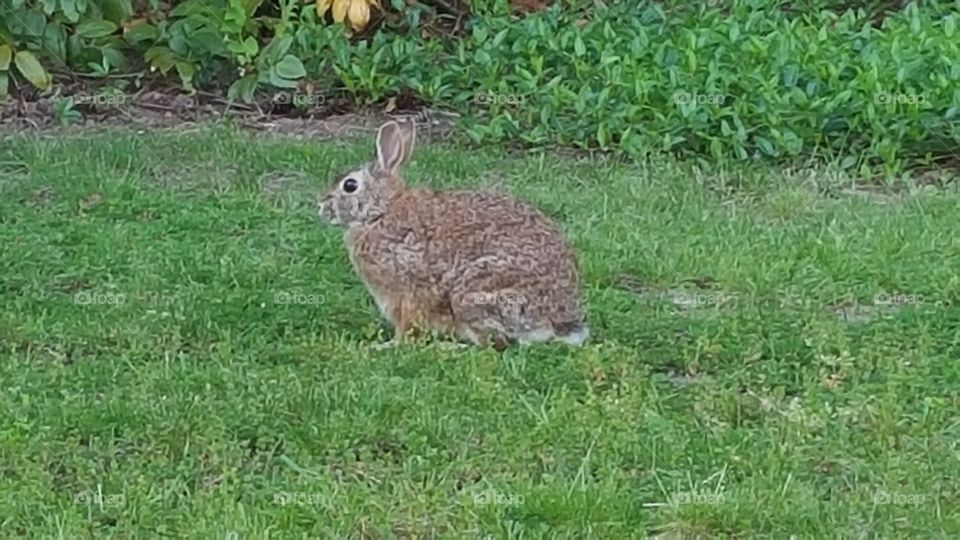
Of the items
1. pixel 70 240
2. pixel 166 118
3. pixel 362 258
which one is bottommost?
pixel 166 118

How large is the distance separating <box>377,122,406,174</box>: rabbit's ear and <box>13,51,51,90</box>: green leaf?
435 centimetres

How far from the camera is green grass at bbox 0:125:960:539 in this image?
526cm

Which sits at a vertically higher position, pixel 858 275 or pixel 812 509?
pixel 812 509

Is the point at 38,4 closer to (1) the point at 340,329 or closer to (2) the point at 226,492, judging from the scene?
(1) the point at 340,329

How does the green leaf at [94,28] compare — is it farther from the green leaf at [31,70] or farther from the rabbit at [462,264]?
the rabbit at [462,264]

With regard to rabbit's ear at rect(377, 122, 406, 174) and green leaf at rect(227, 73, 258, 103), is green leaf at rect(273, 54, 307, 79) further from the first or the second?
rabbit's ear at rect(377, 122, 406, 174)

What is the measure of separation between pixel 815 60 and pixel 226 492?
6003 mm

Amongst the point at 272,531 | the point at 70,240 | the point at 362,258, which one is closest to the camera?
the point at 272,531

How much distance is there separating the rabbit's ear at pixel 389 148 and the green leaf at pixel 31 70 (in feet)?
14.3

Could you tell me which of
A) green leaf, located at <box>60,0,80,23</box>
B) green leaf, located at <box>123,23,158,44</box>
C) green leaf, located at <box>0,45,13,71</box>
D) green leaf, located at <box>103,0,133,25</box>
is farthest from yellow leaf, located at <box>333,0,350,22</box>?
green leaf, located at <box>0,45,13,71</box>

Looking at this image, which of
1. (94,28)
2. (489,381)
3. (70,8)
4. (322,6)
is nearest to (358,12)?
(322,6)

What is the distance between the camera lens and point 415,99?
37.6 feet

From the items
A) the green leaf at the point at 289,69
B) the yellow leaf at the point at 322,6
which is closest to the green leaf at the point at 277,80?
the green leaf at the point at 289,69

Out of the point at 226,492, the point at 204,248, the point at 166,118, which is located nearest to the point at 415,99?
the point at 166,118
